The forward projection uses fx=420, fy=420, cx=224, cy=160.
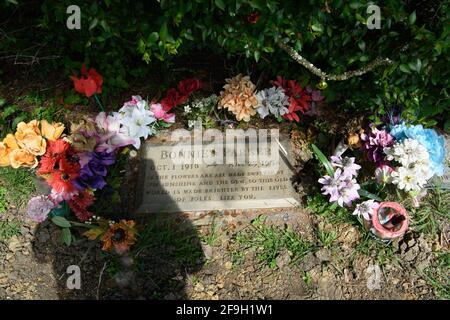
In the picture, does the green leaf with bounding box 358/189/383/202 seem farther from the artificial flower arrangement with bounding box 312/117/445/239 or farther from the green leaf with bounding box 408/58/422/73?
the green leaf with bounding box 408/58/422/73

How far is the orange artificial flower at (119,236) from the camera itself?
259 cm

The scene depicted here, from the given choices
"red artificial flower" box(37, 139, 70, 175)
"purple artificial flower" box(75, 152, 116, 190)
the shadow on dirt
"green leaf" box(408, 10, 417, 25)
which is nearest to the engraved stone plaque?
the shadow on dirt

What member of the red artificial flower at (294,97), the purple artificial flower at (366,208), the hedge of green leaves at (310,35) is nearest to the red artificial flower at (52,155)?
the hedge of green leaves at (310,35)

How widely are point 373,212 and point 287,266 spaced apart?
0.64m

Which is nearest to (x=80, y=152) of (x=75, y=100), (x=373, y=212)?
(x=75, y=100)

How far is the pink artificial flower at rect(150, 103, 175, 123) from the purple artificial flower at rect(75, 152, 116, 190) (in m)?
0.49

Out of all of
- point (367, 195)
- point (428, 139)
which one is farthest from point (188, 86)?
point (428, 139)

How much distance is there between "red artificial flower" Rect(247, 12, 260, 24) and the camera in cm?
231

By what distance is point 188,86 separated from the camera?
121 inches

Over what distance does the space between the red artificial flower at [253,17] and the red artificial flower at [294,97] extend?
73cm

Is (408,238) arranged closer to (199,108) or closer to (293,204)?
(293,204)

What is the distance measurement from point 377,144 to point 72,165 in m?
1.95

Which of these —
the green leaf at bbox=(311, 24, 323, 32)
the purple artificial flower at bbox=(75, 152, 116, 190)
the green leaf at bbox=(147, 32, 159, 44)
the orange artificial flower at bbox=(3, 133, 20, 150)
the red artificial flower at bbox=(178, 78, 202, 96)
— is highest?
the green leaf at bbox=(311, 24, 323, 32)

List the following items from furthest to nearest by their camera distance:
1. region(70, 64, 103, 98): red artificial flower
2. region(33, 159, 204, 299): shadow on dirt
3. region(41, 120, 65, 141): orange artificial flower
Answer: region(70, 64, 103, 98): red artificial flower → region(41, 120, 65, 141): orange artificial flower → region(33, 159, 204, 299): shadow on dirt
